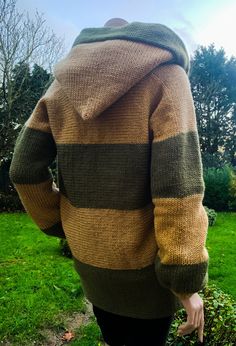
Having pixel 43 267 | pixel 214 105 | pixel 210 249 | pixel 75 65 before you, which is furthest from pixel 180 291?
pixel 214 105

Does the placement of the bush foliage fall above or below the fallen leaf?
below

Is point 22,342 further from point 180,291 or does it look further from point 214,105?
point 214,105

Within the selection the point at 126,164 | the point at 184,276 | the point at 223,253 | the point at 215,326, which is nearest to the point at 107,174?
the point at 126,164

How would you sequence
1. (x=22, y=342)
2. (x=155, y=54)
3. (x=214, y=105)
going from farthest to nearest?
(x=214, y=105), (x=22, y=342), (x=155, y=54)

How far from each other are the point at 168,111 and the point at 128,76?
0.18 metres

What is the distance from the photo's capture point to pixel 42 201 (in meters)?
1.76

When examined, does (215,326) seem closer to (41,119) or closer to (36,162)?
(36,162)

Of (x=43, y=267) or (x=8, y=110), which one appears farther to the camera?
(x=8, y=110)

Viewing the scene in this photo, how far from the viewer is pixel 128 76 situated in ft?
4.44

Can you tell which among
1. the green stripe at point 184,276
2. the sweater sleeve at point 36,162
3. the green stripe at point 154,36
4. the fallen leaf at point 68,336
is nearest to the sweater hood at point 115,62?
the green stripe at point 154,36

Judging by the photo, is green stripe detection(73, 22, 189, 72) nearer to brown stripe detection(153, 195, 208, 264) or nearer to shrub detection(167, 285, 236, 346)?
brown stripe detection(153, 195, 208, 264)

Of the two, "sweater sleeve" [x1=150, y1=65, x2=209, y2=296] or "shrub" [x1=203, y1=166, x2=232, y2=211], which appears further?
"shrub" [x1=203, y1=166, x2=232, y2=211]

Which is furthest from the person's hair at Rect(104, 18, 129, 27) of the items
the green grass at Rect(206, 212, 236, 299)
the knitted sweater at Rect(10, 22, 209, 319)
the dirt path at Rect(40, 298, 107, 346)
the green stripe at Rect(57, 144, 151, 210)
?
the green grass at Rect(206, 212, 236, 299)

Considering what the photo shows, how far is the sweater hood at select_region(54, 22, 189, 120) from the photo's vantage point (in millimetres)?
1355
